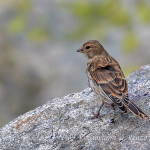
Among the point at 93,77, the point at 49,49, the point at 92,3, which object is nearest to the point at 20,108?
the point at 49,49

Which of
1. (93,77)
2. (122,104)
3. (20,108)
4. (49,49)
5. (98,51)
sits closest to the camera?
(122,104)

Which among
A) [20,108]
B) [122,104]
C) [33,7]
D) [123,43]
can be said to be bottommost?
[122,104]

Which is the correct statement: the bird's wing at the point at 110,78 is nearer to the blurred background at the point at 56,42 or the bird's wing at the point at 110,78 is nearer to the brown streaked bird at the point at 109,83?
the brown streaked bird at the point at 109,83

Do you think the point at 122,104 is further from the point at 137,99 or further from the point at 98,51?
the point at 98,51

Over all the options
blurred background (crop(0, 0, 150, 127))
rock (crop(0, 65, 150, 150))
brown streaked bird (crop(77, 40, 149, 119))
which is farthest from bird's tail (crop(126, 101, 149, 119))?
blurred background (crop(0, 0, 150, 127))

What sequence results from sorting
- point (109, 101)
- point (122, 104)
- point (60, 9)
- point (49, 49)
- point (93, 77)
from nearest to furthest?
point (122, 104) → point (109, 101) → point (93, 77) → point (49, 49) → point (60, 9)

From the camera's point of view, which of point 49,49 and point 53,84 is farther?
point 49,49

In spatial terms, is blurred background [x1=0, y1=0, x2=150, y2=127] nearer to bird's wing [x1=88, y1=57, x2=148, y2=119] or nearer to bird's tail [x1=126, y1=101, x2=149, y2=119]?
bird's wing [x1=88, y1=57, x2=148, y2=119]
